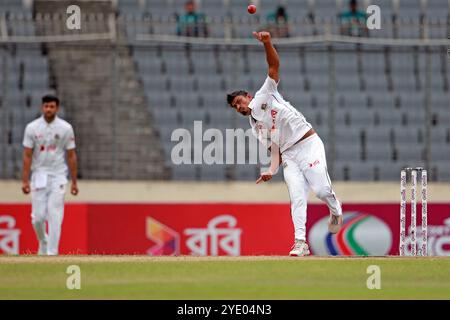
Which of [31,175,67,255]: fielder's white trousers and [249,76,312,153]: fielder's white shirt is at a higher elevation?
[249,76,312,153]: fielder's white shirt

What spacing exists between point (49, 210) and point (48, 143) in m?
0.91

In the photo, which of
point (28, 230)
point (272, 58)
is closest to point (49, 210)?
point (28, 230)

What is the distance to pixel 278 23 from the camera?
845 inches

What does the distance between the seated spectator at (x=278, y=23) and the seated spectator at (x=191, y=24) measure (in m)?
1.06

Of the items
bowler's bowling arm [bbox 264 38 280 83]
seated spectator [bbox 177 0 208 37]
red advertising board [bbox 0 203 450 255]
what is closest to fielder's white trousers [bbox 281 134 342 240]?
bowler's bowling arm [bbox 264 38 280 83]

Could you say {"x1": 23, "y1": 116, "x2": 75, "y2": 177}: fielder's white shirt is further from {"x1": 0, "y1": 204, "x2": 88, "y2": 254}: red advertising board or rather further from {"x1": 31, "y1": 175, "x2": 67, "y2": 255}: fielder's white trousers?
{"x1": 0, "y1": 204, "x2": 88, "y2": 254}: red advertising board

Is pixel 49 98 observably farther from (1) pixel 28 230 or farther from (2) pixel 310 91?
(2) pixel 310 91

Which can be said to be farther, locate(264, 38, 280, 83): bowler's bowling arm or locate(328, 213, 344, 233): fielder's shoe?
locate(328, 213, 344, 233): fielder's shoe

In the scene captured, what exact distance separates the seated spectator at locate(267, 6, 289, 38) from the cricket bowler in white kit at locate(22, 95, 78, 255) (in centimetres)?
431

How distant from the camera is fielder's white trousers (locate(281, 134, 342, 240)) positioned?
14711mm
